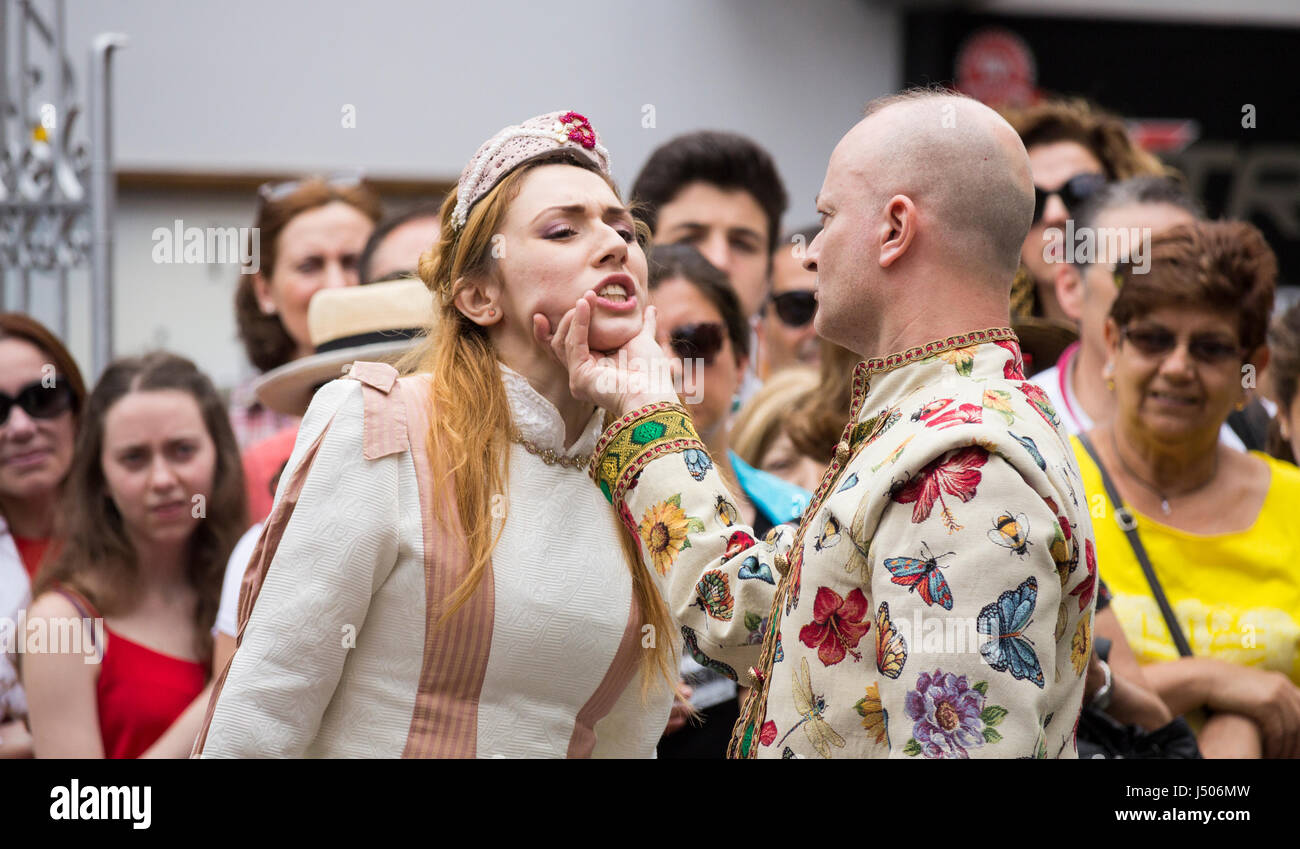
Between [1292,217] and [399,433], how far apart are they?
778cm

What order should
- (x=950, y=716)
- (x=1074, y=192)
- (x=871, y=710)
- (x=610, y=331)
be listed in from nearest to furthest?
(x=950, y=716) → (x=871, y=710) → (x=610, y=331) → (x=1074, y=192)

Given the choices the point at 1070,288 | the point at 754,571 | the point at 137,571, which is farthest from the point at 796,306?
the point at 754,571

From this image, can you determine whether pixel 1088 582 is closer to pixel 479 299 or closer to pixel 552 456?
pixel 552 456

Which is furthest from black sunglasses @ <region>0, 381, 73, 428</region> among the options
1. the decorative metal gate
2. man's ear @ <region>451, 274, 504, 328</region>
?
man's ear @ <region>451, 274, 504, 328</region>

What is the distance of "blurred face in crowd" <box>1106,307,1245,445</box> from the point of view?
291 cm

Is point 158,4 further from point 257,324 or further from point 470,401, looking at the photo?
point 470,401

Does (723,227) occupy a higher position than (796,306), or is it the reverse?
(723,227)

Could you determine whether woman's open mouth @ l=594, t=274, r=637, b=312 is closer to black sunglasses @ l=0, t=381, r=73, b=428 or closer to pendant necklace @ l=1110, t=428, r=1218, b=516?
pendant necklace @ l=1110, t=428, r=1218, b=516

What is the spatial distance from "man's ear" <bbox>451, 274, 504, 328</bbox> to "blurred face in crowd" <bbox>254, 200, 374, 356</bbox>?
5.61 ft

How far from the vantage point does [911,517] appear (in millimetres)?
1615

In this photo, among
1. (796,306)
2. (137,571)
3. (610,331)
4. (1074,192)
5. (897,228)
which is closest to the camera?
(897,228)

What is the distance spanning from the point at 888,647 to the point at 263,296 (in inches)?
112

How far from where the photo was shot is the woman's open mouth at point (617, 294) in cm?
216

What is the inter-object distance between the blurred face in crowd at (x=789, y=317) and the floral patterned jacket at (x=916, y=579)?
2467mm
